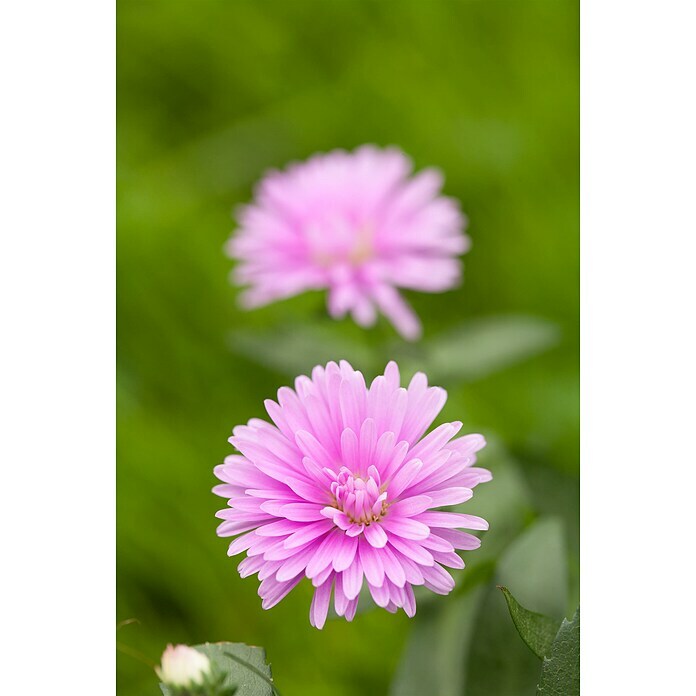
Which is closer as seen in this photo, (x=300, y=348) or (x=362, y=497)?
(x=362, y=497)

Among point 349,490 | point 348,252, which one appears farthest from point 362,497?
point 348,252

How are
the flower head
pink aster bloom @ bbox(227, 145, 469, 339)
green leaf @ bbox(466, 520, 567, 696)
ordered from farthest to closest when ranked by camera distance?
pink aster bloom @ bbox(227, 145, 469, 339) → green leaf @ bbox(466, 520, 567, 696) → the flower head

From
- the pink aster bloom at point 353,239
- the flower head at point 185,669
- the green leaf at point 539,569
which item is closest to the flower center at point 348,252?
the pink aster bloom at point 353,239

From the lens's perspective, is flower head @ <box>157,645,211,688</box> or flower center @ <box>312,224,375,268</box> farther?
flower center @ <box>312,224,375,268</box>

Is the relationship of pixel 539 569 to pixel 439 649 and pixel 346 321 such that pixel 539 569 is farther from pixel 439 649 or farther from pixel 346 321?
pixel 346 321

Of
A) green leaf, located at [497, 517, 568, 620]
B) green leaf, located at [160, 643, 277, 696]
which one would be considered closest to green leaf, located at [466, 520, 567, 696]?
green leaf, located at [497, 517, 568, 620]

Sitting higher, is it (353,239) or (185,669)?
(353,239)

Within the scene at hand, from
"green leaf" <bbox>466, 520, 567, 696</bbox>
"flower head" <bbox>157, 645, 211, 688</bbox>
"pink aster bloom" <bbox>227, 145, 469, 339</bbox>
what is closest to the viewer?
"flower head" <bbox>157, 645, 211, 688</bbox>

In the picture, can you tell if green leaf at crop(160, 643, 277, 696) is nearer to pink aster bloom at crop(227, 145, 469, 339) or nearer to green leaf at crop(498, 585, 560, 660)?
green leaf at crop(498, 585, 560, 660)
